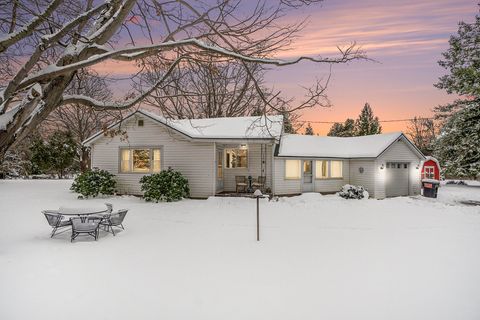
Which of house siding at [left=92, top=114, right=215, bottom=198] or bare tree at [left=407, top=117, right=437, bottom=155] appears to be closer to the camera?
house siding at [left=92, top=114, right=215, bottom=198]

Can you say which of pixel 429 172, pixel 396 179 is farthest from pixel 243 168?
pixel 429 172

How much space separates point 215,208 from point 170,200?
323 centimetres

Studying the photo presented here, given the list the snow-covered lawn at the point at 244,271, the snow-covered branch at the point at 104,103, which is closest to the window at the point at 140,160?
the snow-covered lawn at the point at 244,271

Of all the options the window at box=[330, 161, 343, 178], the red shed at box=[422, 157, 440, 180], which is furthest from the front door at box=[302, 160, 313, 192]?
the red shed at box=[422, 157, 440, 180]

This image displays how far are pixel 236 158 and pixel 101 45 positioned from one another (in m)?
16.7

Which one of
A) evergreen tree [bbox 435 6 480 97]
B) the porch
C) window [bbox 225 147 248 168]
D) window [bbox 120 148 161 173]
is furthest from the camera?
window [bbox 225 147 248 168]

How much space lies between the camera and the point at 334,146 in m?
23.0

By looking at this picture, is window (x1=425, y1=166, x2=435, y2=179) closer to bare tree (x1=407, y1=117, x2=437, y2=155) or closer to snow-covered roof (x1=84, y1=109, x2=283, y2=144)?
snow-covered roof (x1=84, y1=109, x2=283, y2=144)

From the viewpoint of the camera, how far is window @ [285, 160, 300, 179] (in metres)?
20.2

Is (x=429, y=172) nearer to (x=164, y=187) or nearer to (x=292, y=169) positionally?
(x=292, y=169)

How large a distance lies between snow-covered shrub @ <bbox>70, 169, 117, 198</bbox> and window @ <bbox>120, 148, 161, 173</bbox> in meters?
1.24

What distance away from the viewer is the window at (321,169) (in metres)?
21.6

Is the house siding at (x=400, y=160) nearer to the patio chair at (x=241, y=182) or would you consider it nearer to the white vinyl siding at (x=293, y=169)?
the white vinyl siding at (x=293, y=169)

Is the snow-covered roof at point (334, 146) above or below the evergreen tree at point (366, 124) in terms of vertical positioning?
below
